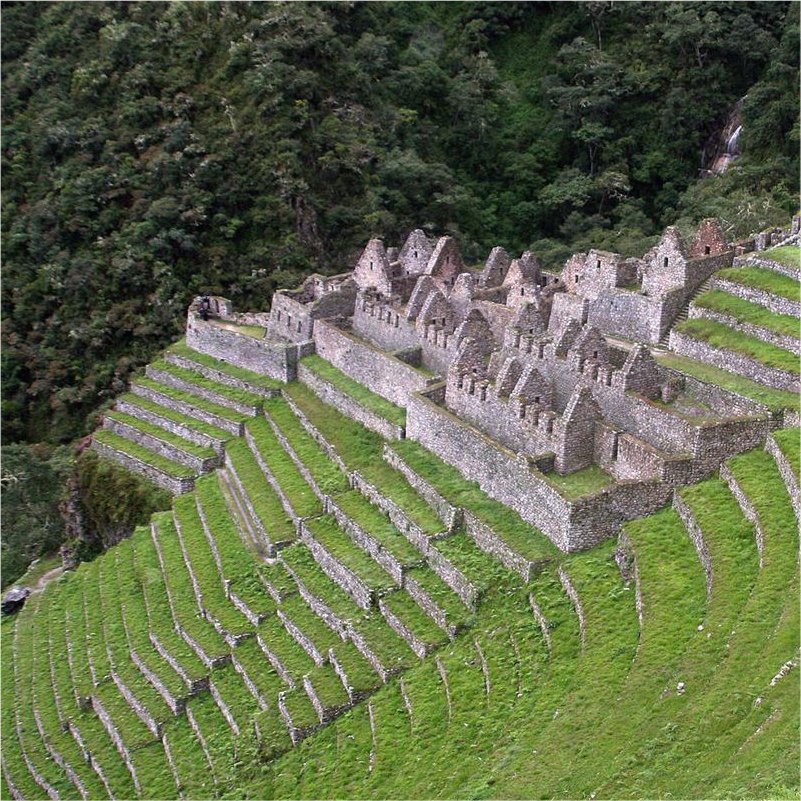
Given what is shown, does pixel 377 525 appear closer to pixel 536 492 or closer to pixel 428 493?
pixel 428 493

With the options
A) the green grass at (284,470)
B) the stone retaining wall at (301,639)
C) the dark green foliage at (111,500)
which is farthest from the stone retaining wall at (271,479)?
the stone retaining wall at (301,639)

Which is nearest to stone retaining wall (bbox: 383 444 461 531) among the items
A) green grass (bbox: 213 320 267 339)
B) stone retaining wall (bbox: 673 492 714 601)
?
stone retaining wall (bbox: 673 492 714 601)

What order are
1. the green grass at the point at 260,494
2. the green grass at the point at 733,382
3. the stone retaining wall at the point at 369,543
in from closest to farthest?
the green grass at the point at 733,382, the stone retaining wall at the point at 369,543, the green grass at the point at 260,494

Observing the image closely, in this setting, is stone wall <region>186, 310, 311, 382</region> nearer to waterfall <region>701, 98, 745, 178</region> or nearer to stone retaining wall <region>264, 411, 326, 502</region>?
stone retaining wall <region>264, 411, 326, 502</region>

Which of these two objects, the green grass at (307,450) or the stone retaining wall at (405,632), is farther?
the green grass at (307,450)

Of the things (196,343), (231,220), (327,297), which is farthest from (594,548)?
(231,220)

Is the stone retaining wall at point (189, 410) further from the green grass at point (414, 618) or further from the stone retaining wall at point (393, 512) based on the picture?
the green grass at point (414, 618)

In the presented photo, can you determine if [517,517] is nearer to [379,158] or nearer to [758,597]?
[758,597]
